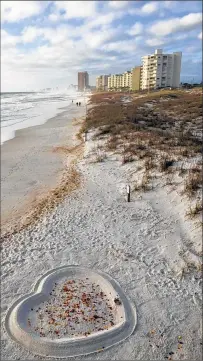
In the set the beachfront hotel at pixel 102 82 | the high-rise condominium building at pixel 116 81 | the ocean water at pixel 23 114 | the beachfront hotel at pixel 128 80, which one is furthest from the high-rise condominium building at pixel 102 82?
the ocean water at pixel 23 114

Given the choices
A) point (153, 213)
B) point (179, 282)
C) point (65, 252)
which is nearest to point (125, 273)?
point (179, 282)

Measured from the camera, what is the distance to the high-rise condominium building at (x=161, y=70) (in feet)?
303

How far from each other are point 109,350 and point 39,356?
4.16 feet

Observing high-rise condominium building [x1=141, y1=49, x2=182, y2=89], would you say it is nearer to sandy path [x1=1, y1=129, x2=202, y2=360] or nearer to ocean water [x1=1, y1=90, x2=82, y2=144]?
ocean water [x1=1, y1=90, x2=82, y2=144]

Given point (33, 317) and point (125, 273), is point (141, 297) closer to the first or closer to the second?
point (125, 273)

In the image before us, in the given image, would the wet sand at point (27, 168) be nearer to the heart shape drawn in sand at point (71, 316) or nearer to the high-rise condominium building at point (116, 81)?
the heart shape drawn in sand at point (71, 316)

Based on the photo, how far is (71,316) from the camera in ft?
19.7

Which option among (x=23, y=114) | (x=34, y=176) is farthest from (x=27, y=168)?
(x=23, y=114)

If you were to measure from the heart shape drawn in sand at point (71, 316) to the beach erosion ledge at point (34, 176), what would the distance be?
3249 mm

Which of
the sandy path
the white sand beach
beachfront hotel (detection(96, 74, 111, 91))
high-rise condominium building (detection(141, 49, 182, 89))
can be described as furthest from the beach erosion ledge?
beachfront hotel (detection(96, 74, 111, 91))

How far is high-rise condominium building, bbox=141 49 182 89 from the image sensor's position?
92.5 metres

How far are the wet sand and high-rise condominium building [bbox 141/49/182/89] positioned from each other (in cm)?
7484

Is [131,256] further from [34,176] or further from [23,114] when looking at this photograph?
[23,114]

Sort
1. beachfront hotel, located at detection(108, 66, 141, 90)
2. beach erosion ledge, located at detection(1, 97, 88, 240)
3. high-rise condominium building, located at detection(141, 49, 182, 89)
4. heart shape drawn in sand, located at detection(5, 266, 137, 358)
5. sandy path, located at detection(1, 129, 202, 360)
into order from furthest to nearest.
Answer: beachfront hotel, located at detection(108, 66, 141, 90) < high-rise condominium building, located at detection(141, 49, 182, 89) < beach erosion ledge, located at detection(1, 97, 88, 240) < sandy path, located at detection(1, 129, 202, 360) < heart shape drawn in sand, located at detection(5, 266, 137, 358)
